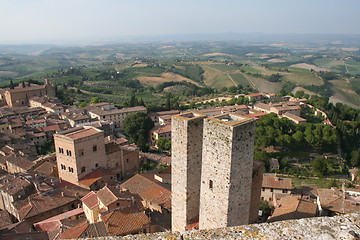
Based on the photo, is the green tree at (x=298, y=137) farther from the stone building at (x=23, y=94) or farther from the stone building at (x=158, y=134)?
the stone building at (x=23, y=94)

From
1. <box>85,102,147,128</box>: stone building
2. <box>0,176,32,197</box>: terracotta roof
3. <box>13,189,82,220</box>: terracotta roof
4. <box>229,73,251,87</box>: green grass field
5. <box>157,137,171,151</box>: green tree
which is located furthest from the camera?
<box>229,73,251,87</box>: green grass field

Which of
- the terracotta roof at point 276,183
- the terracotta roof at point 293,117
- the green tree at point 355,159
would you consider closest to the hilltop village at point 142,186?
the terracotta roof at point 276,183

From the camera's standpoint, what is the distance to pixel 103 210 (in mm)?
19000

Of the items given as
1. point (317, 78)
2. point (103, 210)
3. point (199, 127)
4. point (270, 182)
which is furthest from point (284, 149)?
point (317, 78)

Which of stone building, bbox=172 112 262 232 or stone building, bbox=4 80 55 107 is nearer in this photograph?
stone building, bbox=172 112 262 232

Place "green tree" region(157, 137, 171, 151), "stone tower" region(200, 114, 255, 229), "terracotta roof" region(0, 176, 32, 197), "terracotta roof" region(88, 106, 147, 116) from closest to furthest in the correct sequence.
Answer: "stone tower" region(200, 114, 255, 229), "terracotta roof" region(0, 176, 32, 197), "green tree" region(157, 137, 171, 151), "terracotta roof" region(88, 106, 147, 116)

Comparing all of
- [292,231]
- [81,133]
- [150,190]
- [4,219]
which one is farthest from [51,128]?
[292,231]

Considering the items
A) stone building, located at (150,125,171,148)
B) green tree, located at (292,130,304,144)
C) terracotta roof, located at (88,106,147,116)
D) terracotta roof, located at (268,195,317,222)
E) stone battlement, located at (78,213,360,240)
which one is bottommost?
stone building, located at (150,125,171,148)

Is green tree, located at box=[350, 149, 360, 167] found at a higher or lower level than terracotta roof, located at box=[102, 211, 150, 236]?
lower

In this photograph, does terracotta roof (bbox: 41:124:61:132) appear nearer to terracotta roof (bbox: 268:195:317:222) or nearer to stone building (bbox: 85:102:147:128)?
stone building (bbox: 85:102:147:128)

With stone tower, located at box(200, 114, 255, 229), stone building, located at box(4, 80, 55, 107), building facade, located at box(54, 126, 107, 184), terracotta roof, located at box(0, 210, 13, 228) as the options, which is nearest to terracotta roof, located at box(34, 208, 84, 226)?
terracotta roof, located at box(0, 210, 13, 228)

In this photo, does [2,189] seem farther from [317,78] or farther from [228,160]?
[317,78]

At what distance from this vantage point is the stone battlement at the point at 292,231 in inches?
202

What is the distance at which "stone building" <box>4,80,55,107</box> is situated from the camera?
61156mm
